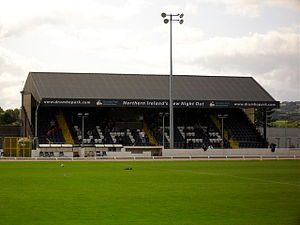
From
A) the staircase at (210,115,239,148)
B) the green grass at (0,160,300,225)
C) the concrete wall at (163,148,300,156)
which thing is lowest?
the green grass at (0,160,300,225)

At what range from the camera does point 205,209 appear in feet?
66.8

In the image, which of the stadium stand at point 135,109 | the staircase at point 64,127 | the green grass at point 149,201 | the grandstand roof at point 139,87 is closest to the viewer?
the green grass at point 149,201

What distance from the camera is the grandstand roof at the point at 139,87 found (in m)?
78.0

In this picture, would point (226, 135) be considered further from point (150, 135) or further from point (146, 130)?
point (146, 130)

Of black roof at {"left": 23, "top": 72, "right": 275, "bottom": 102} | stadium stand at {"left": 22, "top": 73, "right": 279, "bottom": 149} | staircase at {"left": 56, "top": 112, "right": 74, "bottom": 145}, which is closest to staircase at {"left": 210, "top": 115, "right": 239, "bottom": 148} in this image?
stadium stand at {"left": 22, "top": 73, "right": 279, "bottom": 149}

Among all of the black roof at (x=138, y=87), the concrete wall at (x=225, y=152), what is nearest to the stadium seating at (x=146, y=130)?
the black roof at (x=138, y=87)

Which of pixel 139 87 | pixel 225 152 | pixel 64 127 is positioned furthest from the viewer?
pixel 139 87

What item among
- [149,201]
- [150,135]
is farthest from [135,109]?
[149,201]

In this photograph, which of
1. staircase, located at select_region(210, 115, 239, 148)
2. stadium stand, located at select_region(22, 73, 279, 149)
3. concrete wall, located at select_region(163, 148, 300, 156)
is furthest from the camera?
staircase, located at select_region(210, 115, 239, 148)

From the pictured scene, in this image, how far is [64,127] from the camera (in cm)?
7731

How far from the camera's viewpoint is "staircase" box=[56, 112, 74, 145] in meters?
74.8

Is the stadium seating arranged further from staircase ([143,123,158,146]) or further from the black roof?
the black roof

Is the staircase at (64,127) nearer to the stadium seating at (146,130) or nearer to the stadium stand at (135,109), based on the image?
the stadium stand at (135,109)

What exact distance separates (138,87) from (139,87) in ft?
0.45
